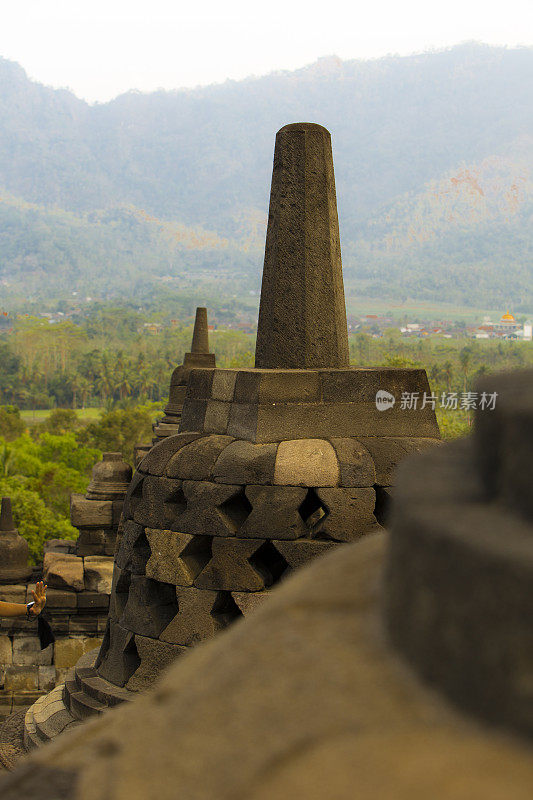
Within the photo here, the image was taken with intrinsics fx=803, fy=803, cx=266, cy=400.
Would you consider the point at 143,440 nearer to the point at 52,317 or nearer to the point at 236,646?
the point at 236,646

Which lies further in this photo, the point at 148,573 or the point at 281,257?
the point at 281,257

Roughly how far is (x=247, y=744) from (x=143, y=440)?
4608 cm

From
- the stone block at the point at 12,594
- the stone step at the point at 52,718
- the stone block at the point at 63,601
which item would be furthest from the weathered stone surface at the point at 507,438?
the stone block at the point at 12,594

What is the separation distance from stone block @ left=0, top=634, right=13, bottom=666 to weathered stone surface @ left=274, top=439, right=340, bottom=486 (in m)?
6.27

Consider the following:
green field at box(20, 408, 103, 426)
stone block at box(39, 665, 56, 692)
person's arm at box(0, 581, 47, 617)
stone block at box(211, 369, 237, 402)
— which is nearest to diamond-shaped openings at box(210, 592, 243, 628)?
stone block at box(211, 369, 237, 402)

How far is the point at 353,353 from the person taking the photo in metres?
72.6

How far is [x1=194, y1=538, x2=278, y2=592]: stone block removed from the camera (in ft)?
13.6

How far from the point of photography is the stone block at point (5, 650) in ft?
29.8

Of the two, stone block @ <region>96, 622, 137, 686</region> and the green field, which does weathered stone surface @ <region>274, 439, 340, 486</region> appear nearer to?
stone block @ <region>96, 622, 137, 686</region>

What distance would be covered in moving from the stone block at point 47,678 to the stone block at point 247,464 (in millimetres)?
5828

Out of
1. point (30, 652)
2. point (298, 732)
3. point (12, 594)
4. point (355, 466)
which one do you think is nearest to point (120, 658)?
point (355, 466)

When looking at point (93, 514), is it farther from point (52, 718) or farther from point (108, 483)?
point (52, 718)

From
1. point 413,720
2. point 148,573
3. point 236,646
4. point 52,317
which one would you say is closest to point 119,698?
point 148,573

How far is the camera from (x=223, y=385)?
4680 millimetres
